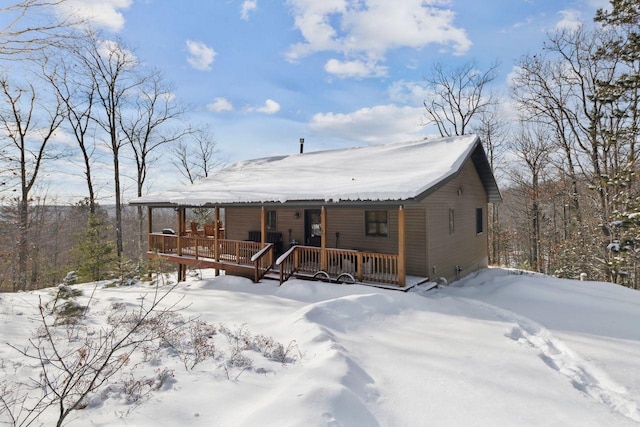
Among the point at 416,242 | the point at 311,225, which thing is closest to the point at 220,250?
the point at 311,225

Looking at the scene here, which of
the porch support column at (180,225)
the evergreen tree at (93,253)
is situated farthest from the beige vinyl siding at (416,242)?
the evergreen tree at (93,253)

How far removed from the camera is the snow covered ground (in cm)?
333

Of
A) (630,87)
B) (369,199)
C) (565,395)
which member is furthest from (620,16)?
(565,395)

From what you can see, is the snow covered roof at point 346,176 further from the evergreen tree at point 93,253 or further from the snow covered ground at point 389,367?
the evergreen tree at point 93,253

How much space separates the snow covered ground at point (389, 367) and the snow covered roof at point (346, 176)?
2835 millimetres

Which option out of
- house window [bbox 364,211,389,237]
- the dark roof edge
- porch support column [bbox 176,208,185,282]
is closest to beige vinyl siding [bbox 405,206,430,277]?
house window [bbox 364,211,389,237]

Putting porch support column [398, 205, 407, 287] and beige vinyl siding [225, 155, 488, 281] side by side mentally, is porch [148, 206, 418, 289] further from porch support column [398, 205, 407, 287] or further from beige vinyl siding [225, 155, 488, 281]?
beige vinyl siding [225, 155, 488, 281]

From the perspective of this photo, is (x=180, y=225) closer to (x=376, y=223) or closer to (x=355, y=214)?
(x=355, y=214)

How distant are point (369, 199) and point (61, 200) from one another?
22544mm

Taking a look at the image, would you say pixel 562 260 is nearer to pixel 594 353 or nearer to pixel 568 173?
pixel 568 173

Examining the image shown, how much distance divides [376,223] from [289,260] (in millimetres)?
3144

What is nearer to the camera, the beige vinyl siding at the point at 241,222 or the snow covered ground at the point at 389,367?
the snow covered ground at the point at 389,367

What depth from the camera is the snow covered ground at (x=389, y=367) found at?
10.9 ft

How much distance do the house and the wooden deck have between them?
0.03m
